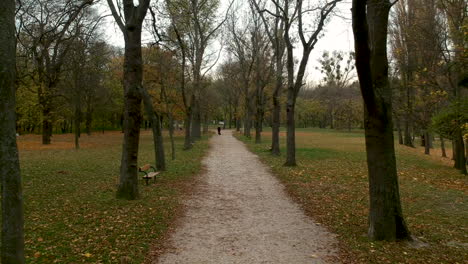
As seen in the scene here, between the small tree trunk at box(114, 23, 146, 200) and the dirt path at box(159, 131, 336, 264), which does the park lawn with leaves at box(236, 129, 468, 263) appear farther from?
the small tree trunk at box(114, 23, 146, 200)

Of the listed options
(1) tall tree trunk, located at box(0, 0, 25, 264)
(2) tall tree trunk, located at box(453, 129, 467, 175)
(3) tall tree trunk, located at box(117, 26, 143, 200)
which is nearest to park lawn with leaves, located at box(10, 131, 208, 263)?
(3) tall tree trunk, located at box(117, 26, 143, 200)

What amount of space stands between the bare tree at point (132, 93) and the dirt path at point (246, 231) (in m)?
1.67

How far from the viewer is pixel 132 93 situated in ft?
29.0

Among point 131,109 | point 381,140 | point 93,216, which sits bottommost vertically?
point 93,216

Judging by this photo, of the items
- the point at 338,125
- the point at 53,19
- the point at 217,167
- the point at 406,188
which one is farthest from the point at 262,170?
the point at 338,125

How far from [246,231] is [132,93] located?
462cm

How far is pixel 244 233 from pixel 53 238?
335 cm

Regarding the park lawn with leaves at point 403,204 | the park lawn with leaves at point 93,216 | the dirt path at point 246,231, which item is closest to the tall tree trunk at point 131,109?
the park lawn with leaves at point 93,216

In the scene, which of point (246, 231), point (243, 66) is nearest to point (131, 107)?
point (246, 231)

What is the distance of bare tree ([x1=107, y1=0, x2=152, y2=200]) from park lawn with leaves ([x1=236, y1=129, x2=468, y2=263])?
15.0 feet

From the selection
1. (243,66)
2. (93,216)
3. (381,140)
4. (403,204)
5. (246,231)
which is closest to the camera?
(381,140)

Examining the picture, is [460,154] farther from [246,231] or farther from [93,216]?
[93,216]

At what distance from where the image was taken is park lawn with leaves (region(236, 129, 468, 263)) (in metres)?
5.32

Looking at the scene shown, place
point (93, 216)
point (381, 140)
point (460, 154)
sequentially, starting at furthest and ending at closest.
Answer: point (460, 154), point (93, 216), point (381, 140)
